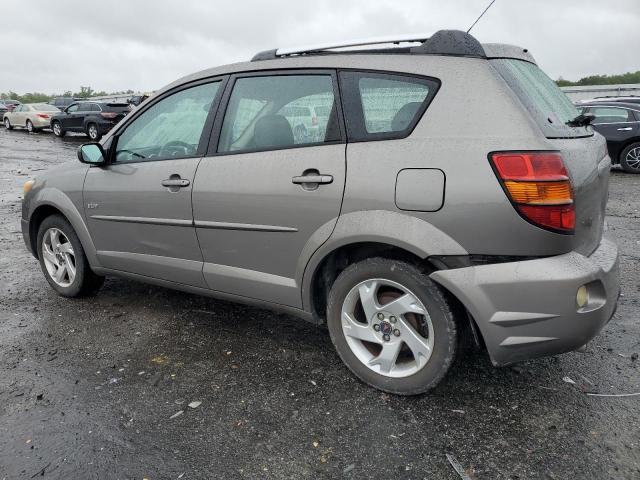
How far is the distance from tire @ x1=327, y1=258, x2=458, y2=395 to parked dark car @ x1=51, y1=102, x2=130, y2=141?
19606 mm

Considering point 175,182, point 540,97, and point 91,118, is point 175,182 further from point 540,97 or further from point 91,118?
point 91,118

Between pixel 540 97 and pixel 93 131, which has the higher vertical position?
pixel 540 97

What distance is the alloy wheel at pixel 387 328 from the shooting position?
2.58 m

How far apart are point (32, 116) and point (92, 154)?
26.0m

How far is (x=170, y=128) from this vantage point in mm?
3525

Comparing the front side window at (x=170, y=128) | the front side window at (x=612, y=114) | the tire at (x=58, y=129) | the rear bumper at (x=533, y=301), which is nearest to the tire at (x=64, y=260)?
the front side window at (x=170, y=128)

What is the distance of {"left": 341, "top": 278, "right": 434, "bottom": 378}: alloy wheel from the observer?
258 centimetres

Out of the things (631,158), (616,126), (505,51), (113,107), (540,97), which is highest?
(505,51)

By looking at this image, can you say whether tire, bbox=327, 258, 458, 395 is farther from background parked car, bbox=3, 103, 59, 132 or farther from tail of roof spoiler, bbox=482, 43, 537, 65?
background parked car, bbox=3, 103, 59, 132

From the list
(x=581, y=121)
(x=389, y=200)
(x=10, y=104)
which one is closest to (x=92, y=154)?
(x=389, y=200)

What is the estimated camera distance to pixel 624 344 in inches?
129

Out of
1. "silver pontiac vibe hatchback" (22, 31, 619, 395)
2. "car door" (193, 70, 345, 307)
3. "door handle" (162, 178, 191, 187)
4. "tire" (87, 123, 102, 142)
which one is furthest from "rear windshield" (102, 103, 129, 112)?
"car door" (193, 70, 345, 307)

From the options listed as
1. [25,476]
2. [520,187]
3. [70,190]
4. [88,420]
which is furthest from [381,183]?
[70,190]

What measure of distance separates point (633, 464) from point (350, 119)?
6.62ft
